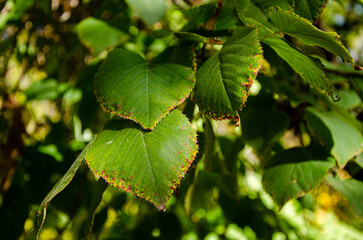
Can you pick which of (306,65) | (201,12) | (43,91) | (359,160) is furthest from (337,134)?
(43,91)

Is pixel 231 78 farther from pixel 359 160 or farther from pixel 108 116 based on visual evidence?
pixel 359 160

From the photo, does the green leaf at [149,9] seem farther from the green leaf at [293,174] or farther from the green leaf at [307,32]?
the green leaf at [293,174]

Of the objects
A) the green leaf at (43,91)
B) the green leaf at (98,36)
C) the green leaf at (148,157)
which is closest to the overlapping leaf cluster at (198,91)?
the green leaf at (148,157)

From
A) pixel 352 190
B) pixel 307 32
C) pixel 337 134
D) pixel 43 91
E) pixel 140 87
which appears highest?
pixel 307 32

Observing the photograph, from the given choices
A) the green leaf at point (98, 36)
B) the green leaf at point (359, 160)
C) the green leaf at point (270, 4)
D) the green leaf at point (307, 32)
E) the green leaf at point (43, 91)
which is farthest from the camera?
the green leaf at point (43, 91)

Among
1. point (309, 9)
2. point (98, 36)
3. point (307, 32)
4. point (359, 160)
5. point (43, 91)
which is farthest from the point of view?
point (43, 91)

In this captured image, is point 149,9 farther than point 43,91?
No
